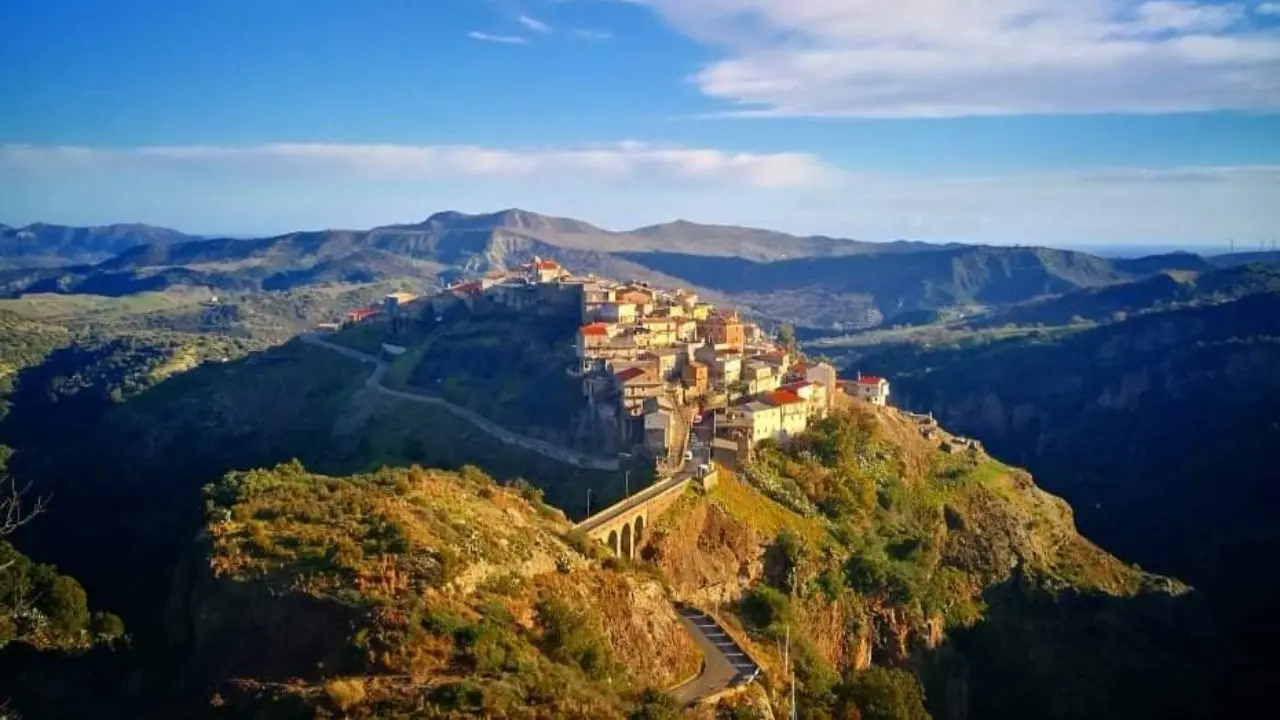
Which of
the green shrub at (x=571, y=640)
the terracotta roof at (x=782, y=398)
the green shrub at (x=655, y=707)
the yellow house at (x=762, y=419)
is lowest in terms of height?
the green shrub at (x=655, y=707)

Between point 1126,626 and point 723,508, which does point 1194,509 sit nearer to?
point 1126,626

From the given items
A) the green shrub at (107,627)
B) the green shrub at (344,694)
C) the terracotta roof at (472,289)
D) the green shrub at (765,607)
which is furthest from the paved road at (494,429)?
the green shrub at (344,694)

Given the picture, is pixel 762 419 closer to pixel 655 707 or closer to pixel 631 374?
pixel 631 374

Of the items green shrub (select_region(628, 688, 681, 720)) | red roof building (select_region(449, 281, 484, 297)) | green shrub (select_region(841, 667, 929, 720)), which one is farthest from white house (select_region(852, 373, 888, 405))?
green shrub (select_region(628, 688, 681, 720))

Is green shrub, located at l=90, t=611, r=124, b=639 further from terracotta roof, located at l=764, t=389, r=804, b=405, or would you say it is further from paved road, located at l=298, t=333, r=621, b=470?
terracotta roof, located at l=764, t=389, r=804, b=405

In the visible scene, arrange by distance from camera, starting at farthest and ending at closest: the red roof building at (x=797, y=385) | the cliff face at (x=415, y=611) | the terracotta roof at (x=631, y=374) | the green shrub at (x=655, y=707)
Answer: the red roof building at (x=797, y=385) < the terracotta roof at (x=631, y=374) < the green shrub at (x=655, y=707) < the cliff face at (x=415, y=611)

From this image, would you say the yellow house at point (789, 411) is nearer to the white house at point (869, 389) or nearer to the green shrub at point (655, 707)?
the white house at point (869, 389)

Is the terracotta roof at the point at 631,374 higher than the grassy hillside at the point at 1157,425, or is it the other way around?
the terracotta roof at the point at 631,374
